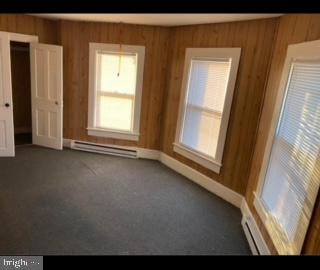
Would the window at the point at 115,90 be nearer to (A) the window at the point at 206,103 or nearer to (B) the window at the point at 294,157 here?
(A) the window at the point at 206,103

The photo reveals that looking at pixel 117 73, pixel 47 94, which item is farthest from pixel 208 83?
pixel 47 94

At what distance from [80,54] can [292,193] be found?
12.8 feet

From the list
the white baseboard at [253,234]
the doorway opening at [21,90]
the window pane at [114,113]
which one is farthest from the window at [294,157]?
the doorway opening at [21,90]

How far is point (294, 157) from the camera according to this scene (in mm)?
1909

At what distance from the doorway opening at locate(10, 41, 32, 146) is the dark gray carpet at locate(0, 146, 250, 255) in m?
1.62

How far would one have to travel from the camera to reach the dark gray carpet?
227cm

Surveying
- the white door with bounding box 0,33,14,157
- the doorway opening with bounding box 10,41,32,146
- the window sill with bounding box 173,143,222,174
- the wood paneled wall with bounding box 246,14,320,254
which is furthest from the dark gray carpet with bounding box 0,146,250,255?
the doorway opening with bounding box 10,41,32,146

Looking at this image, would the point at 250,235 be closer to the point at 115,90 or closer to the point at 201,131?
the point at 201,131

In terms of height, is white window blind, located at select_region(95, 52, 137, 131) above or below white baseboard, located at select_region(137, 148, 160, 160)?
above

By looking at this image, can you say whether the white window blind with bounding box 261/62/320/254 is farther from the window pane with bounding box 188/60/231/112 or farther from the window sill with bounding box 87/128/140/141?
the window sill with bounding box 87/128/140/141

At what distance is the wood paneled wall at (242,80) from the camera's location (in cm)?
284

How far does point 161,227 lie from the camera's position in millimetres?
2588
